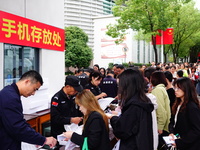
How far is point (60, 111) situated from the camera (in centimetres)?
288

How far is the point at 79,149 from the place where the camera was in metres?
2.27

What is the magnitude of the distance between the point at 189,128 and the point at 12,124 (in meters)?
1.80

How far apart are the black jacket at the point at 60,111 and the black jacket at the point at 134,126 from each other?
109 cm

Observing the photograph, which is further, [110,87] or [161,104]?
[110,87]

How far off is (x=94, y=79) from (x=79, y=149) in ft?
7.30

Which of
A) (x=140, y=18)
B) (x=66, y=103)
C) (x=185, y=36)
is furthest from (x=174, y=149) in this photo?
(x=185, y=36)

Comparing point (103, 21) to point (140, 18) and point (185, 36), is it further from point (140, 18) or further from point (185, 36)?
point (140, 18)

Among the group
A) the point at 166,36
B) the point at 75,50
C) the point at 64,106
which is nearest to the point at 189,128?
the point at 64,106

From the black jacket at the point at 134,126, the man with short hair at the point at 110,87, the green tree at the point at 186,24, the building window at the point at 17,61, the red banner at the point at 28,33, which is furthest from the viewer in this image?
the green tree at the point at 186,24

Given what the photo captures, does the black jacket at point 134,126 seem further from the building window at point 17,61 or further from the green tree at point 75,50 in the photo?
the green tree at point 75,50

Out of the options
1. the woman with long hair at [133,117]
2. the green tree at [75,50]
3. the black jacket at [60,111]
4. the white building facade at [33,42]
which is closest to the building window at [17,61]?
the white building facade at [33,42]

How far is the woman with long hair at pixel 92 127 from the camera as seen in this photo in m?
2.05

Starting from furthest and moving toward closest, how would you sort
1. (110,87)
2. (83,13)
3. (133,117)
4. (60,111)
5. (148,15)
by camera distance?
(83,13)
(148,15)
(110,87)
(60,111)
(133,117)

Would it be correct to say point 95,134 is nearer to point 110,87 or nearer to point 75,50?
point 110,87
